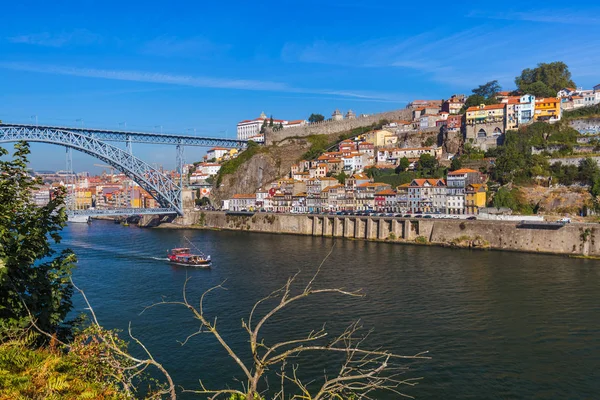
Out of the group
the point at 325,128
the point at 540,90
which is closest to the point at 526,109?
the point at 540,90

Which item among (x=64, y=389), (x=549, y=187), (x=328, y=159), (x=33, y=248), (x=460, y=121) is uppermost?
(x=460, y=121)

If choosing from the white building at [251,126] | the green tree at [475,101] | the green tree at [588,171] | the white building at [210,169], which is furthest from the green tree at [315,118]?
the green tree at [588,171]

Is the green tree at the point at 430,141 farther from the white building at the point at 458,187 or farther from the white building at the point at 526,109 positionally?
the white building at the point at 458,187

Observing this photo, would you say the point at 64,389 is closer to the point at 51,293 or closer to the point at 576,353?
the point at 51,293

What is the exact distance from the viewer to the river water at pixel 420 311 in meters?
8.74

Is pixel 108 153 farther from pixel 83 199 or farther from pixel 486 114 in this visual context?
pixel 83 199

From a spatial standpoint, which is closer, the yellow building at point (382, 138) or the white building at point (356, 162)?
the white building at point (356, 162)

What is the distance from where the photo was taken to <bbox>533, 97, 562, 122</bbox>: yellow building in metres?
33.8

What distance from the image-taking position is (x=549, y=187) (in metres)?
26.7

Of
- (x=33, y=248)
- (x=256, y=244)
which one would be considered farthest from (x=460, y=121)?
(x=33, y=248)

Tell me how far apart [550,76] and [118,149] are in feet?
124

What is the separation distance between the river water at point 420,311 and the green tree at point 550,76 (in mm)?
27673

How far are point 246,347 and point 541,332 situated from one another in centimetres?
671

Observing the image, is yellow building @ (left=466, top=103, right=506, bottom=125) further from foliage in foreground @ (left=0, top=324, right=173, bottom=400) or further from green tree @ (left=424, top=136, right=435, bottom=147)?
foliage in foreground @ (left=0, top=324, right=173, bottom=400)
